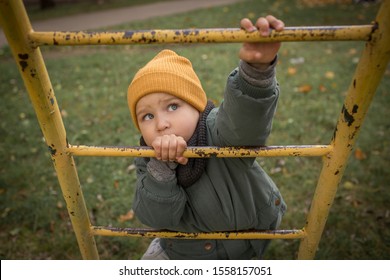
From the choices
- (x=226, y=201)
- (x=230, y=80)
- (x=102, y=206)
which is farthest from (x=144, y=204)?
(x=102, y=206)

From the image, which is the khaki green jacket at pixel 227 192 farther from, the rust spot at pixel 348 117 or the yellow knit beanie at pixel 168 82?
the rust spot at pixel 348 117

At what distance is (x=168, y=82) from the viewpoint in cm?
131

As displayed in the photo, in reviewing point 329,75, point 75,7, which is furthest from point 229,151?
point 75,7

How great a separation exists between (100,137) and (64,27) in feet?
19.9

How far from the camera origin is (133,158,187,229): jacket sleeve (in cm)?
132

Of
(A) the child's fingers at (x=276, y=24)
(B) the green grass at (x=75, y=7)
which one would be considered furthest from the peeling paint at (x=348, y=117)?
(B) the green grass at (x=75, y=7)

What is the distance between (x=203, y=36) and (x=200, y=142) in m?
0.49

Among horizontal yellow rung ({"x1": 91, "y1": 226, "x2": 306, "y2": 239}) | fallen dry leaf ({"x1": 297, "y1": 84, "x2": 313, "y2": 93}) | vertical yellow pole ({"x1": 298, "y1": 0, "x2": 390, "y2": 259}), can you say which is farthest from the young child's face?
fallen dry leaf ({"x1": 297, "y1": 84, "x2": 313, "y2": 93})

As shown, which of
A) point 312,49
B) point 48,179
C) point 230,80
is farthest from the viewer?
point 312,49

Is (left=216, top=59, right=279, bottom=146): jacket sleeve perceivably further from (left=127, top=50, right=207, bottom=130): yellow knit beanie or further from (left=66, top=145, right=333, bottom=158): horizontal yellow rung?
(left=127, top=50, right=207, bottom=130): yellow knit beanie

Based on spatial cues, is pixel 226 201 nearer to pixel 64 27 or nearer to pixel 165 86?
pixel 165 86

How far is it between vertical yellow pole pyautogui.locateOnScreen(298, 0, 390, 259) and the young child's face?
0.56 m

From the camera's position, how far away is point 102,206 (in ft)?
9.50

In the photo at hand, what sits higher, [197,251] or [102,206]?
[197,251]
